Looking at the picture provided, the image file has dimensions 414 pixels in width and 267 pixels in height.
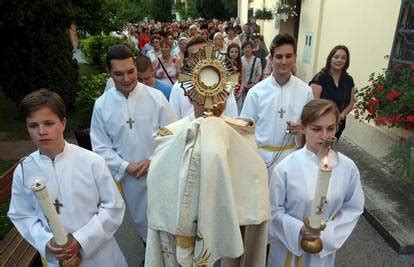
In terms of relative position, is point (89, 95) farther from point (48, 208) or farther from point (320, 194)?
point (320, 194)

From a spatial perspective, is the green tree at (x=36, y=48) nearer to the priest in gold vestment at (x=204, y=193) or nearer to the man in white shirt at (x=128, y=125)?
the man in white shirt at (x=128, y=125)

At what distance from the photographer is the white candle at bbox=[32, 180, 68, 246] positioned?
155 centimetres

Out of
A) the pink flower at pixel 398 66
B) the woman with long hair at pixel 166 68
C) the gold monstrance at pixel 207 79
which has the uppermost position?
the gold monstrance at pixel 207 79

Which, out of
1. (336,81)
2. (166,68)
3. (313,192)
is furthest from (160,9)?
(313,192)

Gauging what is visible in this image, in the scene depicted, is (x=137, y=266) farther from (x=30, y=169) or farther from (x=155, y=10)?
(x=155, y=10)

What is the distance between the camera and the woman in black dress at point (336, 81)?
4.74m

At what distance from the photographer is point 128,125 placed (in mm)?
3154

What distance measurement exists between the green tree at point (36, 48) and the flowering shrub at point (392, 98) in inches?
252

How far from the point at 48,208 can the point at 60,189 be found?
2.31 ft

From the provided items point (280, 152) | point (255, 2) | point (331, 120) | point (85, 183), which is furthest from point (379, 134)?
point (255, 2)

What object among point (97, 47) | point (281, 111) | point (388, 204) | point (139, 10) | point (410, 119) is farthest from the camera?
point (139, 10)

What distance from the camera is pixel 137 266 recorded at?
3.67 meters

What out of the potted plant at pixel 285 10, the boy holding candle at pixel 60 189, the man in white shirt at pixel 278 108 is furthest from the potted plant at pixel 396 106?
the potted plant at pixel 285 10

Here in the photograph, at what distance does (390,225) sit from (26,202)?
3.91m
